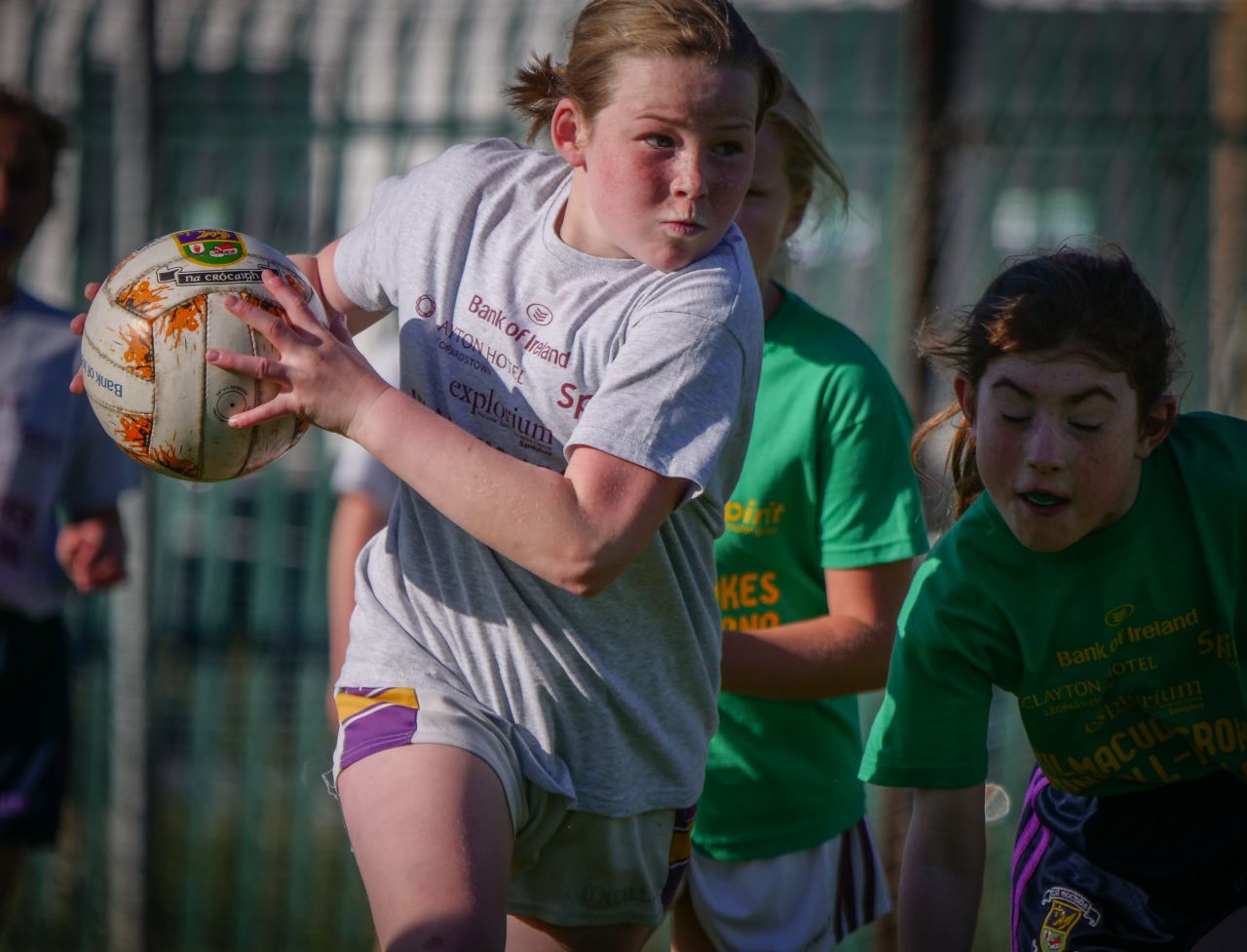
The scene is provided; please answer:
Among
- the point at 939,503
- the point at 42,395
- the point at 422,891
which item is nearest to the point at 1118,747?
the point at 939,503

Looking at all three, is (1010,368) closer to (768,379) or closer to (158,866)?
(768,379)

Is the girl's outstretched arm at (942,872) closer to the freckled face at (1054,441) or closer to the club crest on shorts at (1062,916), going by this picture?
the club crest on shorts at (1062,916)

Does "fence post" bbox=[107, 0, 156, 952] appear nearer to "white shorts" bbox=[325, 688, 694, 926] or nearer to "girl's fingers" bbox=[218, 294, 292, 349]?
"white shorts" bbox=[325, 688, 694, 926]

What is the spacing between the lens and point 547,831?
2803 millimetres

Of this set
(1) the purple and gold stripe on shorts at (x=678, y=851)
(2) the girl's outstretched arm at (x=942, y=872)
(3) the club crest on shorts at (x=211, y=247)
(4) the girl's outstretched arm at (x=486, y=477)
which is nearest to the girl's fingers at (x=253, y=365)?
(4) the girl's outstretched arm at (x=486, y=477)

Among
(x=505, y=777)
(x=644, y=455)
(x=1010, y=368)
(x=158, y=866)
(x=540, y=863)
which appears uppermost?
(x=1010, y=368)

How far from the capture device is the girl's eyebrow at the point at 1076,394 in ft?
8.96

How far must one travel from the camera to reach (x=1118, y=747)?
2.95 m

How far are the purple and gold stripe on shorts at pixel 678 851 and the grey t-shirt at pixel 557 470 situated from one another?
7cm

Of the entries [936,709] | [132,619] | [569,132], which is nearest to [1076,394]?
[936,709]

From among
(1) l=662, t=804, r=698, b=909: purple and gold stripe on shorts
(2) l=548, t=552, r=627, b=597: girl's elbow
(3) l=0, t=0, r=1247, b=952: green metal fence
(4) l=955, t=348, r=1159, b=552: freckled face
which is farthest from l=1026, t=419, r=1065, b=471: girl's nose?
(3) l=0, t=0, r=1247, b=952: green metal fence

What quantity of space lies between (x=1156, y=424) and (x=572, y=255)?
1.09 m

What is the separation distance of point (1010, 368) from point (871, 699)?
311cm

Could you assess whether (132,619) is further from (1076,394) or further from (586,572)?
(1076,394)
